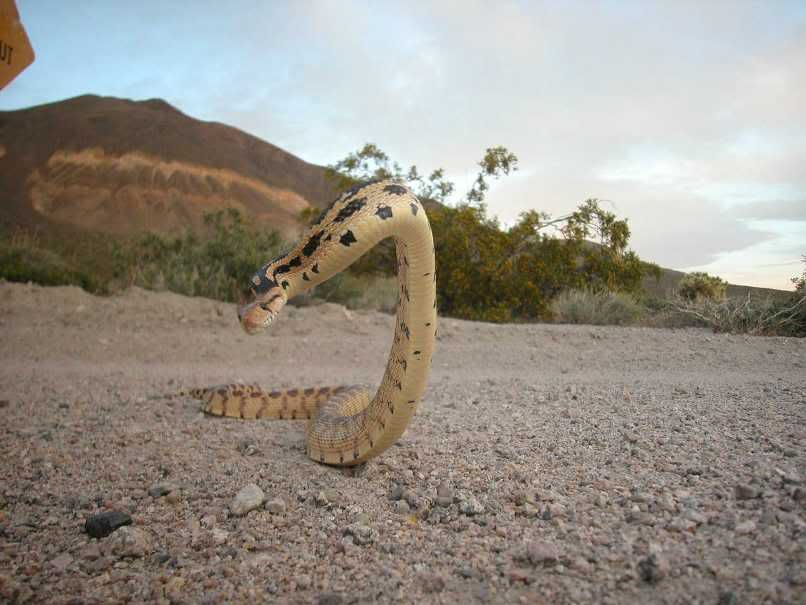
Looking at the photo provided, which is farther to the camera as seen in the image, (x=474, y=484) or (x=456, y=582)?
(x=474, y=484)

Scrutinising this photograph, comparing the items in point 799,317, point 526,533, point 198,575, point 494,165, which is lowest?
point 198,575

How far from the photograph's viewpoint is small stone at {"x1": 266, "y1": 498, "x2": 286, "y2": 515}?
10.4 ft

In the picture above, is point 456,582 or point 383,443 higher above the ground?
point 383,443

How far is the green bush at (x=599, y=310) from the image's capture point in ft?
42.4

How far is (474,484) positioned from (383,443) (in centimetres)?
62

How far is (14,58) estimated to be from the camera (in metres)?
4.89

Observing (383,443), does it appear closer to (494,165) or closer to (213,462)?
(213,462)

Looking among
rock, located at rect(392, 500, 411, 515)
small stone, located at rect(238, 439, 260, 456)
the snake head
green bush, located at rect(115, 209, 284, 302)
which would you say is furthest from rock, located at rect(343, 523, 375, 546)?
green bush, located at rect(115, 209, 284, 302)

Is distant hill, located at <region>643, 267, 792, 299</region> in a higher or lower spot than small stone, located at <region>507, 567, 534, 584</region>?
higher

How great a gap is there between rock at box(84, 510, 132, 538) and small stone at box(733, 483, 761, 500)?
3.26m

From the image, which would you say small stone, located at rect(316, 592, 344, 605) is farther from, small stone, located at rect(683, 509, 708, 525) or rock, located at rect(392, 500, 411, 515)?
small stone, located at rect(683, 509, 708, 525)

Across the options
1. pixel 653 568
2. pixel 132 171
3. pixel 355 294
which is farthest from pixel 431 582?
pixel 132 171

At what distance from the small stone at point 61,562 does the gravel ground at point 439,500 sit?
0.01 m

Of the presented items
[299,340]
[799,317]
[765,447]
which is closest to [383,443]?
[765,447]
